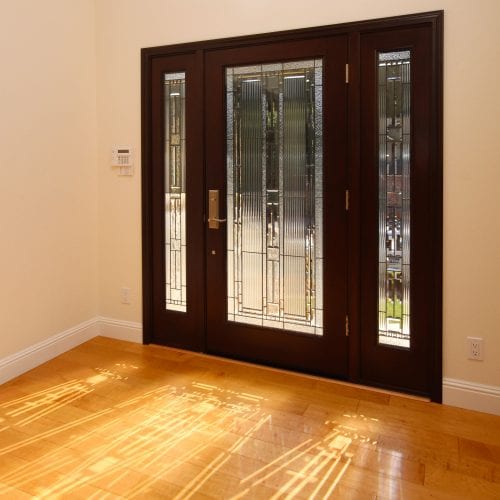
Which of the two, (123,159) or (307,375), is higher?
(123,159)

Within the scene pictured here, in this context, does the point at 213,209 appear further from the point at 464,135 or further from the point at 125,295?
the point at 464,135

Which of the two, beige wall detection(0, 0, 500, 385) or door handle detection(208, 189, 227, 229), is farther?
door handle detection(208, 189, 227, 229)

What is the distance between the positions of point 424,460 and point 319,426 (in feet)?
1.73

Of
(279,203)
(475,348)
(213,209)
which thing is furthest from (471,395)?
(213,209)

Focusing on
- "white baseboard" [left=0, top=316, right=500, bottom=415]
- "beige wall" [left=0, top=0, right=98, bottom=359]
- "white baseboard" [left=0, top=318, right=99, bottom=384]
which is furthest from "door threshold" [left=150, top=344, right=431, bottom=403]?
"beige wall" [left=0, top=0, right=98, bottom=359]

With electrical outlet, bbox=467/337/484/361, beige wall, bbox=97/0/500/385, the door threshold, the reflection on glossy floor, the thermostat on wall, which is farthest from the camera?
the thermostat on wall

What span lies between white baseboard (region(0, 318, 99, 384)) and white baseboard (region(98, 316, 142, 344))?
0.20 feet

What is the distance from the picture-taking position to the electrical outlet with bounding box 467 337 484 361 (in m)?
2.57

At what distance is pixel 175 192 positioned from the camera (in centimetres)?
338

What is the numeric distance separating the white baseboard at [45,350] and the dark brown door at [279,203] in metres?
1.03

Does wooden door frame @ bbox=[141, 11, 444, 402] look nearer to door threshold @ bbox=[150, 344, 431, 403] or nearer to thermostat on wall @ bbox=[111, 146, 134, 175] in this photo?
door threshold @ bbox=[150, 344, 431, 403]

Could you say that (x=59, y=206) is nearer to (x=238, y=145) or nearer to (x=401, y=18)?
(x=238, y=145)

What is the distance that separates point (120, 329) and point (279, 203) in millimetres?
1666

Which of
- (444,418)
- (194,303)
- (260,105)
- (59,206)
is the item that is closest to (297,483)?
(444,418)
